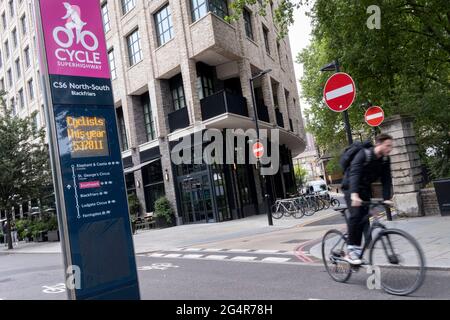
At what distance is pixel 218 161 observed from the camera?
21.8 metres

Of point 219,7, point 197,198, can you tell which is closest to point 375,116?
point 197,198

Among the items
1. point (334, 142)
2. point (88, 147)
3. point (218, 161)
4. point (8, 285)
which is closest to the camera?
point (88, 147)

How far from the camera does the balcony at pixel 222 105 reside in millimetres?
20406

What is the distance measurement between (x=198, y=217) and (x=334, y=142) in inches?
824

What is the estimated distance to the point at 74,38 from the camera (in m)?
4.30

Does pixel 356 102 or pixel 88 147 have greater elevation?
pixel 356 102

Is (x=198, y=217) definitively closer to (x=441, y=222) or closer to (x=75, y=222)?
(x=441, y=222)

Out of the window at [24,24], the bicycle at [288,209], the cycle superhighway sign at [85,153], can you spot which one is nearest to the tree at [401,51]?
the bicycle at [288,209]

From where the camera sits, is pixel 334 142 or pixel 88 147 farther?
pixel 334 142

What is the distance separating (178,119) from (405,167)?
13.8 meters

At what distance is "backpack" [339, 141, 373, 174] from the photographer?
496cm

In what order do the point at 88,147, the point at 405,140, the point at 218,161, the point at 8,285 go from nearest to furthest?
the point at 88,147, the point at 8,285, the point at 405,140, the point at 218,161

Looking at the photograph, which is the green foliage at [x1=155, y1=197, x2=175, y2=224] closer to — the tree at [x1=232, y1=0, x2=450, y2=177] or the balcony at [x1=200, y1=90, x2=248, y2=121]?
the balcony at [x1=200, y1=90, x2=248, y2=121]
